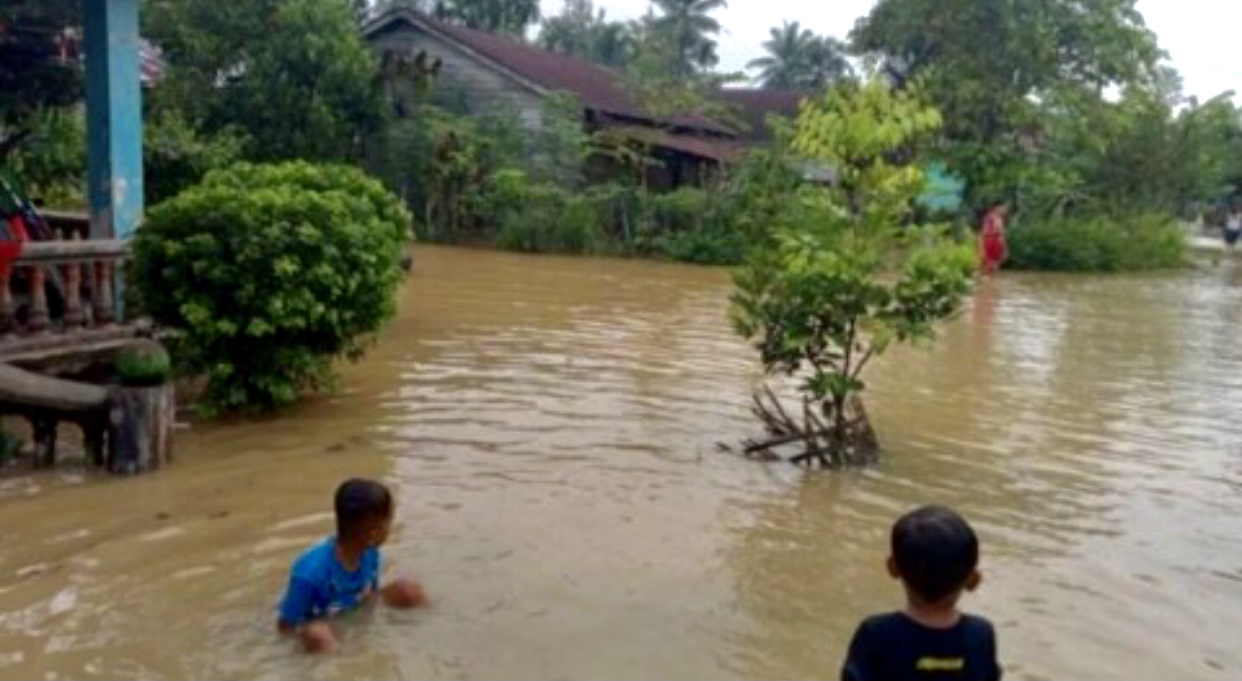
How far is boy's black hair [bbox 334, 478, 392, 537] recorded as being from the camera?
15.7 feet

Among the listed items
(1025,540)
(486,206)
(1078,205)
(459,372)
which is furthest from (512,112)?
(1025,540)

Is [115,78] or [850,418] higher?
[115,78]

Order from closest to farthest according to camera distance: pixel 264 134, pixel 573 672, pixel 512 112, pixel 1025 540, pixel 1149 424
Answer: pixel 573 672 < pixel 1025 540 < pixel 1149 424 < pixel 264 134 < pixel 512 112

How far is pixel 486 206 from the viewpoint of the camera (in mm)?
27875

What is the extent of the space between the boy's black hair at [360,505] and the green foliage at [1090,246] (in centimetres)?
2646

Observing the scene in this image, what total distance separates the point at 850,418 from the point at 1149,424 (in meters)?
3.33

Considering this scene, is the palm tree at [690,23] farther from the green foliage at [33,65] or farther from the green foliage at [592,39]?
the green foliage at [33,65]

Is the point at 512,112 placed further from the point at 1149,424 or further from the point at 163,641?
the point at 163,641

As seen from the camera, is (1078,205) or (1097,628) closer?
(1097,628)

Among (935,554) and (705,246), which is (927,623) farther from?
(705,246)

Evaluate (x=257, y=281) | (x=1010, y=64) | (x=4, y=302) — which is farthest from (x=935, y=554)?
(x=1010, y=64)

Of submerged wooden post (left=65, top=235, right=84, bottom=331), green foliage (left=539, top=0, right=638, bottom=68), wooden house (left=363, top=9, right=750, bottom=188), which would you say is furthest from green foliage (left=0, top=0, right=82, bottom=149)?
green foliage (left=539, top=0, right=638, bottom=68)

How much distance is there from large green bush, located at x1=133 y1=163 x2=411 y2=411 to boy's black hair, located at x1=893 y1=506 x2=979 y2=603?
6068 millimetres

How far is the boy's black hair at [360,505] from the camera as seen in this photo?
188 inches
